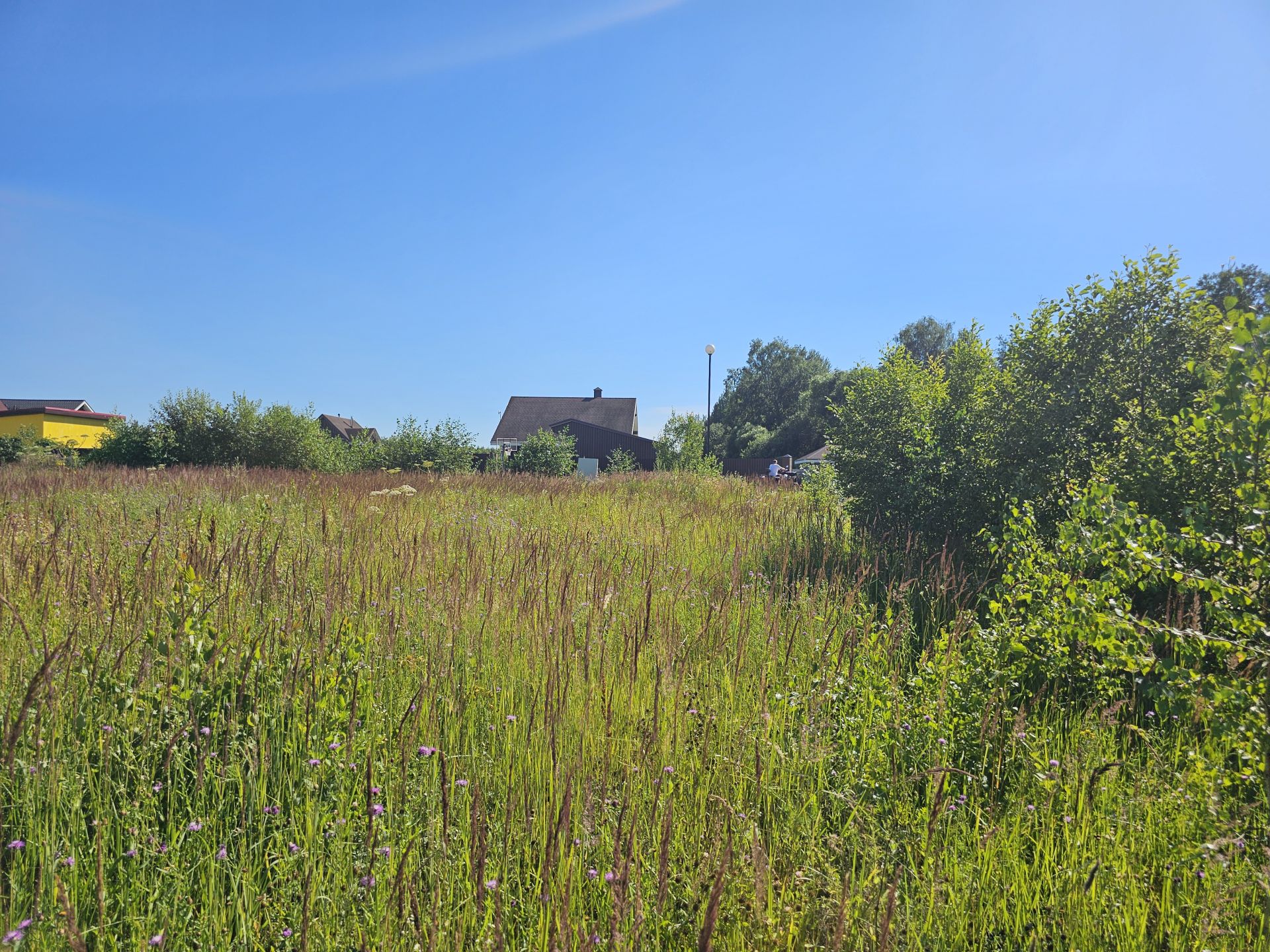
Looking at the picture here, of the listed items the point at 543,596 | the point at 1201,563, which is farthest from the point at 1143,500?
the point at 543,596

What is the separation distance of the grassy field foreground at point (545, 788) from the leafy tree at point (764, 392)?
58.1 m

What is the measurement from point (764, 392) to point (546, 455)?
150 feet

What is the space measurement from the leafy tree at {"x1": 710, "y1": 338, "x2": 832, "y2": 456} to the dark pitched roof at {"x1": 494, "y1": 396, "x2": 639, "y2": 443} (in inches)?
353

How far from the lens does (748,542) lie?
586cm

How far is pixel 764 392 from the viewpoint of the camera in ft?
213

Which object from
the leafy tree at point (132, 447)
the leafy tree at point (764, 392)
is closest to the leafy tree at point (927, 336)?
the leafy tree at point (764, 392)

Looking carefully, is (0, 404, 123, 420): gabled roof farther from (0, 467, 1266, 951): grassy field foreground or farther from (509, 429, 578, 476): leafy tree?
(0, 467, 1266, 951): grassy field foreground

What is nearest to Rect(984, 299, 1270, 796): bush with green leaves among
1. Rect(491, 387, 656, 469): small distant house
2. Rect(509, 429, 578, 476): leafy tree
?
Rect(509, 429, 578, 476): leafy tree

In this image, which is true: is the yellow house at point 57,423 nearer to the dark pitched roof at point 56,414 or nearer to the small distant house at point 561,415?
the dark pitched roof at point 56,414

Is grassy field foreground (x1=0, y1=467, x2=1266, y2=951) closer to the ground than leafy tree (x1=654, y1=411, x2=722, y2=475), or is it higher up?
closer to the ground

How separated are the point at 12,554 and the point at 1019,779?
5827mm

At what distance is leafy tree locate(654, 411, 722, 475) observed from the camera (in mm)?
16984

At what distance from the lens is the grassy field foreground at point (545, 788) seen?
1.58 m

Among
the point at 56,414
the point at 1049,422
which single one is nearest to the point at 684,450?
the point at 1049,422
